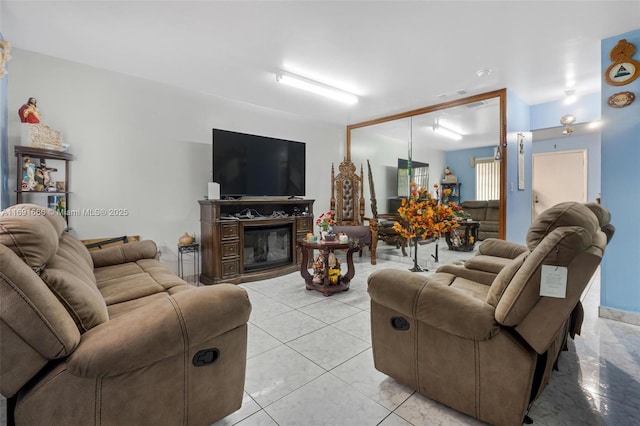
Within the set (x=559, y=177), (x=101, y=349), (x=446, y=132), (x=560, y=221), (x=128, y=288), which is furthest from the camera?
(x=559, y=177)

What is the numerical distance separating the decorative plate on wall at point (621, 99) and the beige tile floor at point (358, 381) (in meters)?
1.97

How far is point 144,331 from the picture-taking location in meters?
1.04

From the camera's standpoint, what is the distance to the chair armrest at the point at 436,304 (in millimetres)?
1271

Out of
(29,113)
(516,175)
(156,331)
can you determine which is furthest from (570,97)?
(29,113)

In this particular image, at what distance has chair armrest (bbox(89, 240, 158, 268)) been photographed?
2.46 metres

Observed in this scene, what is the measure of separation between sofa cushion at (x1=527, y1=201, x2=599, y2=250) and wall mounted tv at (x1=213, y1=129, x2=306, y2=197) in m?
3.42

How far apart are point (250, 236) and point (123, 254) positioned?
64.7 inches

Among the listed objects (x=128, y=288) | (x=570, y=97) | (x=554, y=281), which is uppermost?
(x=570, y=97)

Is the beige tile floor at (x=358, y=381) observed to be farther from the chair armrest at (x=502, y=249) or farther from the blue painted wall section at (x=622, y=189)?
the chair armrest at (x=502, y=249)

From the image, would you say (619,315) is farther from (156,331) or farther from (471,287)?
(156,331)

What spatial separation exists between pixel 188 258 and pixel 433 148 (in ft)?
13.9

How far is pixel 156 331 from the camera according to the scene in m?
1.05

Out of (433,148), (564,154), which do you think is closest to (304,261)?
(433,148)

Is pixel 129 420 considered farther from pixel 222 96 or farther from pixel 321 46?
pixel 222 96
